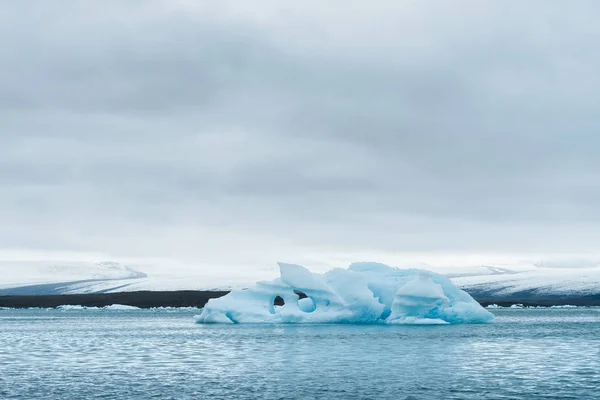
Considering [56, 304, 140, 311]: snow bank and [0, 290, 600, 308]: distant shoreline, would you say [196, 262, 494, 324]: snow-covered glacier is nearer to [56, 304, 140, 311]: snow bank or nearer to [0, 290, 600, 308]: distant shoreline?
[56, 304, 140, 311]: snow bank

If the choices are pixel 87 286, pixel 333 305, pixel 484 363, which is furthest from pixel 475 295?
pixel 484 363

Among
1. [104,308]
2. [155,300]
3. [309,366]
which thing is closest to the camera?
[309,366]

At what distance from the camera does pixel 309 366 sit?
26.7 m

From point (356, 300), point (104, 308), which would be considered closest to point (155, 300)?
point (104, 308)

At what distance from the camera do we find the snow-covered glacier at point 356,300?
49.0 metres

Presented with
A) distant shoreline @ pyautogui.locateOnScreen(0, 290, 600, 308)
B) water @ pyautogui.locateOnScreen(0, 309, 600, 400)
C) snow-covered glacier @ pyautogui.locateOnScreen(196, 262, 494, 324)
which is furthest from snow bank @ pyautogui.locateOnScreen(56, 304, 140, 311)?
water @ pyautogui.locateOnScreen(0, 309, 600, 400)

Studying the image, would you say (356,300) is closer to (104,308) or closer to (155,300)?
(104,308)

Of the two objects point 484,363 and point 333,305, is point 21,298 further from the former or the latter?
point 484,363

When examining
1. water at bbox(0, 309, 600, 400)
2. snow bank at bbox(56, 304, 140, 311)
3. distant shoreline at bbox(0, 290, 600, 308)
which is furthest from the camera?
distant shoreline at bbox(0, 290, 600, 308)

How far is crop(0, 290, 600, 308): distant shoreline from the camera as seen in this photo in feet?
445

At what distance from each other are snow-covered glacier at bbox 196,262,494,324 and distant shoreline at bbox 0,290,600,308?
257 feet

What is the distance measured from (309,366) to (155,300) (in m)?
112

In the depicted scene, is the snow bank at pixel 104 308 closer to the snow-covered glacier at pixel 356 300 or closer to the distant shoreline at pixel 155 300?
the distant shoreline at pixel 155 300

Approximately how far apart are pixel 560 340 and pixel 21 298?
121950 mm
